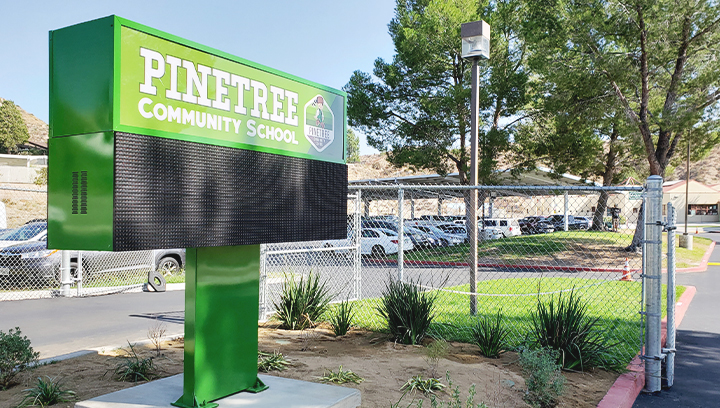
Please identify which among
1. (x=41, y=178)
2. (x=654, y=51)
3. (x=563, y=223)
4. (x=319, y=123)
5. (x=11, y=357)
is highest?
(x=654, y=51)

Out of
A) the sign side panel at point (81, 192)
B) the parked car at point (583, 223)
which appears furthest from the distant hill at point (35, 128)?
the sign side panel at point (81, 192)

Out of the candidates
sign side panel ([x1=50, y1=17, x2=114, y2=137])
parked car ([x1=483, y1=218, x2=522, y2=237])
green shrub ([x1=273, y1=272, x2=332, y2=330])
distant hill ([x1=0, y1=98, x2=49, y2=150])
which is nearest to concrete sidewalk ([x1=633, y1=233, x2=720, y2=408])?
green shrub ([x1=273, y1=272, x2=332, y2=330])

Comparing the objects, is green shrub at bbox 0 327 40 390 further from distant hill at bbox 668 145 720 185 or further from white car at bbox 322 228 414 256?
distant hill at bbox 668 145 720 185

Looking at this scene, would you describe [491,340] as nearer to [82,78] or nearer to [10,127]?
[82,78]

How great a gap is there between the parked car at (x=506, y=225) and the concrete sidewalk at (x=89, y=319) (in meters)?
21.8

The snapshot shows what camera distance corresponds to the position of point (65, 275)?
471 inches

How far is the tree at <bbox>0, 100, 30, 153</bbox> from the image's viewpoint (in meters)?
55.5

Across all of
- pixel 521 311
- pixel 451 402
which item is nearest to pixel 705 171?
pixel 521 311

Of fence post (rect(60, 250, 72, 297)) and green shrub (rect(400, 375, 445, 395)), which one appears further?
fence post (rect(60, 250, 72, 297))

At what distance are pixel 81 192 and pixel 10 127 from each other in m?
64.1

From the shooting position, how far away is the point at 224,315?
180 inches

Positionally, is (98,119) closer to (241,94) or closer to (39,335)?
(241,94)

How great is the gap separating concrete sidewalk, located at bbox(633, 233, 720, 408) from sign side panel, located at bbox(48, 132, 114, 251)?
5.12 metres

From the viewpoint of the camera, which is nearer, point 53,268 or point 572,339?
point 572,339
